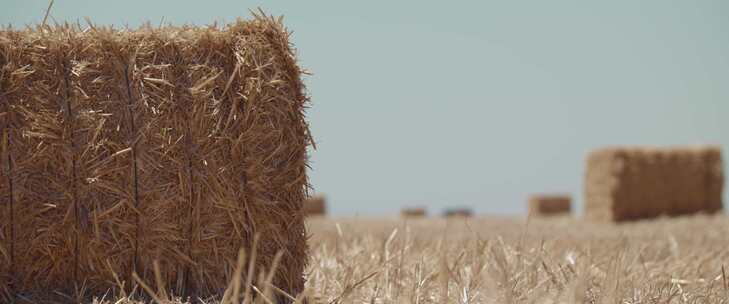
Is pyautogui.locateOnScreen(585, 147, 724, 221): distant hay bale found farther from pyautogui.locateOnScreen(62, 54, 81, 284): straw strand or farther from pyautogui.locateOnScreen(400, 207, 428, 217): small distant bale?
pyautogui.locateOnScreen(62, 54, 81, 284): straw strand

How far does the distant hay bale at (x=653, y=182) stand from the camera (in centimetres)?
1424

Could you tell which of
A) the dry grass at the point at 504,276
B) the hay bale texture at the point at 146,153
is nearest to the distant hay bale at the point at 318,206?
the dry grass at the point at 504,276

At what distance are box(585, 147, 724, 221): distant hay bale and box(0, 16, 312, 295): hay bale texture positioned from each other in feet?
37.9

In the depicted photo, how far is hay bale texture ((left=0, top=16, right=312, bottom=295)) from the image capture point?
3.52m

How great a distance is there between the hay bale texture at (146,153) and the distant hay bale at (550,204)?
47.2 feet

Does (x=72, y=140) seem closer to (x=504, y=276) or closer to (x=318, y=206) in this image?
(x=504, y=276)

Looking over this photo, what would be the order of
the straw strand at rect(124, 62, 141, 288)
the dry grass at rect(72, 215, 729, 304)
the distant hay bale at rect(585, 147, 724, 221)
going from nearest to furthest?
the dry grass at rect(72, 215, 729, 304) < the straw strand at rect(124, 62, 141, 288) < the distant hay bale at rect(585, 147, 724, 221)

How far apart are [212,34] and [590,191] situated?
12.3m

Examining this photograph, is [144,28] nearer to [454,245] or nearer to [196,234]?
[196,234]

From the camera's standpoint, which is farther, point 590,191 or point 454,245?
point 590,191

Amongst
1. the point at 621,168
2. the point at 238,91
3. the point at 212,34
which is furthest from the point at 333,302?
the point at 621,168

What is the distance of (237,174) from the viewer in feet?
11.7

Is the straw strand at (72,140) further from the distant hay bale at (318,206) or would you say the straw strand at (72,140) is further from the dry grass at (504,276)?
the distant hay bale at (318,206)

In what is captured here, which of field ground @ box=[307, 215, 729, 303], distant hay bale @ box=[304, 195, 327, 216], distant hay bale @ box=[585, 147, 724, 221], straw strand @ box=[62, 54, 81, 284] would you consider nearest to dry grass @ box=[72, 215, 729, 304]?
field ground @ box=[307, 215, 729, 303]
